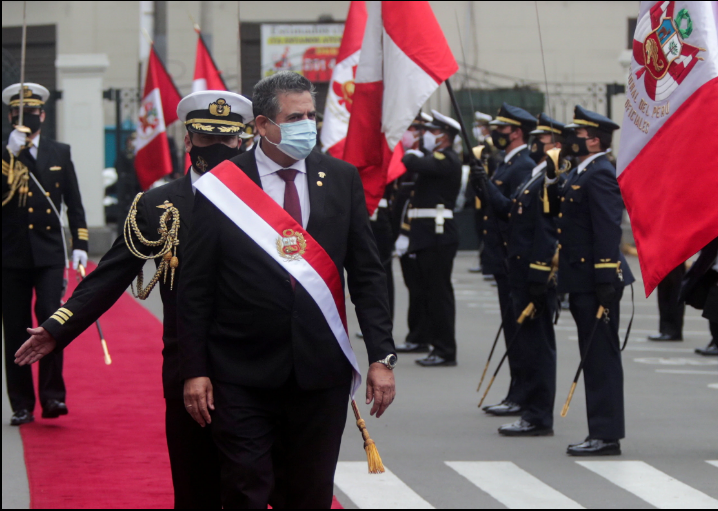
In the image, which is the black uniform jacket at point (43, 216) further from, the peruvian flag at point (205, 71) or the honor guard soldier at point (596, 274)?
the peruvian flag at point (205, 71)

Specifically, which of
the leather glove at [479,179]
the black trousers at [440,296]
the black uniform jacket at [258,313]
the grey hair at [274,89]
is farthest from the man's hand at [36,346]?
the black trousers at [440,296]

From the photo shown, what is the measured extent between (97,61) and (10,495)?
1591cm

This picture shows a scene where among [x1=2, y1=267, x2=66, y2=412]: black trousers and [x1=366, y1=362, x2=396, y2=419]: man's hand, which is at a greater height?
[x1=366, y1=362, x2=396, y2=419]: man's hand

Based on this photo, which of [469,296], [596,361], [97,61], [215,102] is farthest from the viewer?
[97,61]

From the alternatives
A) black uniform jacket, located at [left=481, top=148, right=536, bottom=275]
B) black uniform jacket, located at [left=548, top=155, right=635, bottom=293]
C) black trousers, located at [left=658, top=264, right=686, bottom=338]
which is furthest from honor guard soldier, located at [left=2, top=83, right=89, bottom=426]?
black trousers, located at [left=658, top=264, right=686, bottom=338]

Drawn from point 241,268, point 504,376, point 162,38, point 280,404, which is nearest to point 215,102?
point 241,268

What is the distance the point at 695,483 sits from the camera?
6094 millimetres

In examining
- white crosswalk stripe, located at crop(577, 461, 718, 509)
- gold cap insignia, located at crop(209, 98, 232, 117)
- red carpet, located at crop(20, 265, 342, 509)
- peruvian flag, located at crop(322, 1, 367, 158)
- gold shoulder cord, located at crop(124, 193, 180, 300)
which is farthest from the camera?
peruvian flag, located at crop(322, 1, 367, 158)

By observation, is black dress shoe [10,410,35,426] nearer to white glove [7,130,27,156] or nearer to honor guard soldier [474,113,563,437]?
white glove [7,130,27,156]

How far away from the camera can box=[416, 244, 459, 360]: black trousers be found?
10.1m

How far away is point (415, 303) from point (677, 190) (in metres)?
6.38

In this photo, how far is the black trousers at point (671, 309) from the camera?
1187cm

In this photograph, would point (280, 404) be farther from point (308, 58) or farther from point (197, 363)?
point (308, 58)

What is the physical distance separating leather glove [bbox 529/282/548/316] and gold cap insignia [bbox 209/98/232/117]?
3.31 metres
